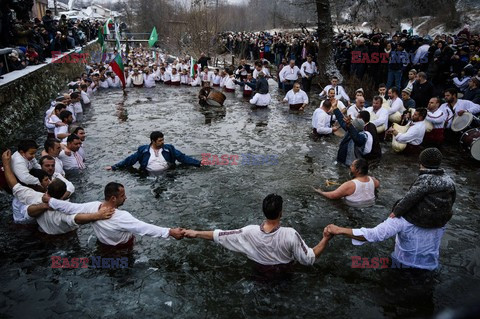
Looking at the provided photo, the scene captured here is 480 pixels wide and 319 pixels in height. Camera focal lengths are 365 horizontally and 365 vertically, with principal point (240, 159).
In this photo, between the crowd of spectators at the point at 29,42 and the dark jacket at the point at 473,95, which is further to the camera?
the crowd of spectators at the point at 29,42

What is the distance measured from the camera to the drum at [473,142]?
8.40 meters

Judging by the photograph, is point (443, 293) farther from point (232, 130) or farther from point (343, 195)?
point (232, 130)

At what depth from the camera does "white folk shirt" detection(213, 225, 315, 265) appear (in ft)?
13.6

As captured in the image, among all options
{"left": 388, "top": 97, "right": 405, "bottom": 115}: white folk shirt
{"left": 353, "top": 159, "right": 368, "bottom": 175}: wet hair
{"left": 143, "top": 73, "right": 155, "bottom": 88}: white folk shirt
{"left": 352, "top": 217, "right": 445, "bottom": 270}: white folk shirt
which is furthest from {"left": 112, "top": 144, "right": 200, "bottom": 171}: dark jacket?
{"left": 143, "top": 73, "right": 155, "bottom": 88}: white folk shirt

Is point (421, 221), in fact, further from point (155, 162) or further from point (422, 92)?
point (422, 92)

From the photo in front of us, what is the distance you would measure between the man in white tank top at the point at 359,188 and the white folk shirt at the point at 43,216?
4315mm

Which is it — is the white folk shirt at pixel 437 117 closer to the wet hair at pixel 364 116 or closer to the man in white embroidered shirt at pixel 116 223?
the wet hair at pixel 364 116

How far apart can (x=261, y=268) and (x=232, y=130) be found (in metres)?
7.52

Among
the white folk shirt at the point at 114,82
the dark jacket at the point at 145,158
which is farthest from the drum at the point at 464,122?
the white folk shirt at the point at 114,82

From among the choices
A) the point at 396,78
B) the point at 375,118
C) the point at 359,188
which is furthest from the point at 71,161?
the point at 396,78

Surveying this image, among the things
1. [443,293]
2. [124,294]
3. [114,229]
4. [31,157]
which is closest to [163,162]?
[31,157]

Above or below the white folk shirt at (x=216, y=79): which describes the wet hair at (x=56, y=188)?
below

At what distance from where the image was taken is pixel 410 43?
1449 centimetres

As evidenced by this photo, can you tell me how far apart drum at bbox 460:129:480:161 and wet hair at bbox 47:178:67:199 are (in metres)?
8.57
